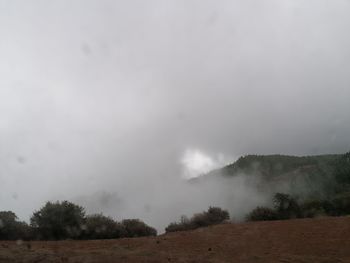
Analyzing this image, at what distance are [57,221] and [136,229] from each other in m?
9.06

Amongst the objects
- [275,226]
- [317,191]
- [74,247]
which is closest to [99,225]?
[74,247]

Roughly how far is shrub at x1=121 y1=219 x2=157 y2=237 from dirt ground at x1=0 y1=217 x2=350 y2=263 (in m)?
10.4

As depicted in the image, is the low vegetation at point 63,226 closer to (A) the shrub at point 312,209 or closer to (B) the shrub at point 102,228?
(B) the shrub at point 102,228

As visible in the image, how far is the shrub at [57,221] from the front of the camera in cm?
5031

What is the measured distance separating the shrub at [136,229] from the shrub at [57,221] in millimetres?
5133

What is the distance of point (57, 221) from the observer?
167 ft

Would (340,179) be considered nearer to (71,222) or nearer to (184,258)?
(71,222)

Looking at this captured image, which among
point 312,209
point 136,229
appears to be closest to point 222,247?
point 136,229

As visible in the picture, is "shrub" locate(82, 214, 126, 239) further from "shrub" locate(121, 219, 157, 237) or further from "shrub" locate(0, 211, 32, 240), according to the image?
"shrub" locate(0, 211, 32, 240)

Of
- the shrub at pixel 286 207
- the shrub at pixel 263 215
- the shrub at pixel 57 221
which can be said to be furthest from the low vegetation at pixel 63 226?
the shrub at pixel 286 207

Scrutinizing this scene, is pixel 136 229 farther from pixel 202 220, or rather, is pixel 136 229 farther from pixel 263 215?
pixel 263 215

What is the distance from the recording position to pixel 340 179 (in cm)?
13950

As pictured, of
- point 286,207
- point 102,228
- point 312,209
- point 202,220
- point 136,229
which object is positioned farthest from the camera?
point 312,209

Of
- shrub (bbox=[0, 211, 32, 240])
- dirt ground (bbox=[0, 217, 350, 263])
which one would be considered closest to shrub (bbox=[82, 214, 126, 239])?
shrub (bbox=[0, 211, 32, 240])
